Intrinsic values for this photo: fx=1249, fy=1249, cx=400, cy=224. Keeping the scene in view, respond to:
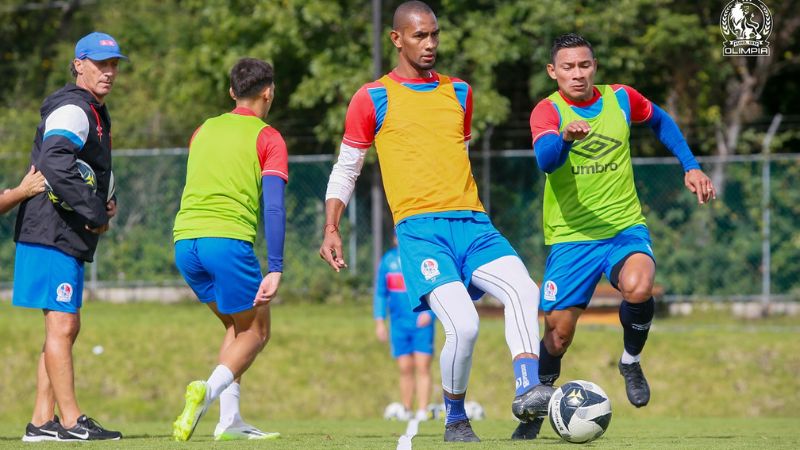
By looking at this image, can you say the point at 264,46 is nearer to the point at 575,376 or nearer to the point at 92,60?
the point at 575,376

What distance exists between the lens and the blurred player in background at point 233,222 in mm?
7617

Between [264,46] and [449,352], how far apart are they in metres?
14.7

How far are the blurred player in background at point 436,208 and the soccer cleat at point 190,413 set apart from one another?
1083 mm

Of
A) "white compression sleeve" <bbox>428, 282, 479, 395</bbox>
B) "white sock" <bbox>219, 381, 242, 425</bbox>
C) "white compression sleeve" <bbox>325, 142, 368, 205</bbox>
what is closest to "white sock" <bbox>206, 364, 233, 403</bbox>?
"white sock" <bbox>219, 381, 242, 425</bbox>

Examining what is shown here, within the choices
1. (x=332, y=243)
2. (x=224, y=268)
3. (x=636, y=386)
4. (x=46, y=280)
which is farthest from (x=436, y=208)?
(x=46, y=280)

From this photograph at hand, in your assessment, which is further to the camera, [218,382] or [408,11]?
[218,382]

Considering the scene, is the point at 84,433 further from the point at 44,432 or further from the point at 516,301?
the point at 516,301

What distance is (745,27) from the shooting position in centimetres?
1750

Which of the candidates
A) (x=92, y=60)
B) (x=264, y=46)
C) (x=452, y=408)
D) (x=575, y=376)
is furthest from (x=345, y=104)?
(x=452, y=408)

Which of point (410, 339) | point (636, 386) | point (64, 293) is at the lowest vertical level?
point (410, 339)

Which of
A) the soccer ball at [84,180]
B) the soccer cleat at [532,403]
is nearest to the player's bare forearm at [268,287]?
the soccer ball at [84,180]

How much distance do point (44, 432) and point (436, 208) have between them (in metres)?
2.97

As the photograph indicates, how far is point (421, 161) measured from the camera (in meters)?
7.26

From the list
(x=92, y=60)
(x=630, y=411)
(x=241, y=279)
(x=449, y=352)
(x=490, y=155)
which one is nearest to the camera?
(x=449, y=352)
